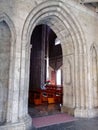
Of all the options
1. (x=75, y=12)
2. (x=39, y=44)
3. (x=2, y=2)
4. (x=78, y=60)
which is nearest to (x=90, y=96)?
(x=78, y=60)

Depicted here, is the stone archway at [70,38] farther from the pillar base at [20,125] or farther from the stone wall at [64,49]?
the pillar base at [20,125]

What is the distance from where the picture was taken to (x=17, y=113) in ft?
10.3

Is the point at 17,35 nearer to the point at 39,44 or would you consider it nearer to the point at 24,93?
the point at 24,93

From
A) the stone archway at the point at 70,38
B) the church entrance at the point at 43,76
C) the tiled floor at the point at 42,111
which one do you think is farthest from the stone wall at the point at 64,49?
the church entrance at the point at 43,76

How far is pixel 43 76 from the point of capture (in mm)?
10695

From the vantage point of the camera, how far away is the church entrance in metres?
6.36

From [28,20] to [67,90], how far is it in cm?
265

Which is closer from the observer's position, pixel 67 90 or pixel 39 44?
pixel 67 90

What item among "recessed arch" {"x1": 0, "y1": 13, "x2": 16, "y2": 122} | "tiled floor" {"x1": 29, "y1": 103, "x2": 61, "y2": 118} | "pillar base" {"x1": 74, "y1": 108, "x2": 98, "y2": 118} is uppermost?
"recessed arch" {"x1": 0, "y1": 13, "x2": 16, "y2": 122}

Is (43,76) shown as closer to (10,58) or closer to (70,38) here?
(70,38)

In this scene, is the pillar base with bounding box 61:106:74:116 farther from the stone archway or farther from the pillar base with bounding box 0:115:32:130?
the pillar base with bounding box 0:115:32:130

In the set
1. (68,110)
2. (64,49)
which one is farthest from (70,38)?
(68,110)

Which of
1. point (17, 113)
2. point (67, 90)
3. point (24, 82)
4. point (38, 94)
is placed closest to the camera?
point (17, 113)

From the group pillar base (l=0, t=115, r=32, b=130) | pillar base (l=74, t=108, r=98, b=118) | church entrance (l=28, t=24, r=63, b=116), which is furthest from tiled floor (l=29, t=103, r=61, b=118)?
pillar base (l=0, t=115, r=32, b=130)
